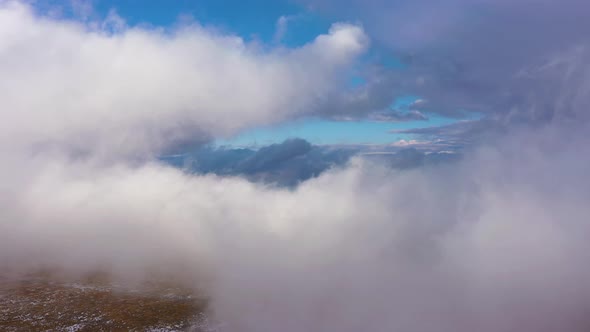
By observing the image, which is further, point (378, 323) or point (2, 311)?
point (378, 323)

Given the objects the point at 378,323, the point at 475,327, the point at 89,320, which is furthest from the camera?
the point at 475,327

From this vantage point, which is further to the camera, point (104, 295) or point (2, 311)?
point (104, 295)

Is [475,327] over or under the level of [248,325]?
under

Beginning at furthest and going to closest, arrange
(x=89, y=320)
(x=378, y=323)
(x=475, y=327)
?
1. (x=475, y=327)
2. (x=378, y=323)
3. (x=89, y=320)

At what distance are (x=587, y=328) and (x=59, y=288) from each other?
278784 millimetres

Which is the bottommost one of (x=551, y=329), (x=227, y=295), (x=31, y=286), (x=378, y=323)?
(x=551, y=329)

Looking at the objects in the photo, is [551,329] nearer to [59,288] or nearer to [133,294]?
[133,294]

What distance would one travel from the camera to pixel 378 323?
176 m

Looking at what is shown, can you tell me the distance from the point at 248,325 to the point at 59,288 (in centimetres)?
11516

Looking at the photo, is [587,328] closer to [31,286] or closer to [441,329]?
[441,329]

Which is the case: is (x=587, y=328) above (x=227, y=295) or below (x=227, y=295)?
below

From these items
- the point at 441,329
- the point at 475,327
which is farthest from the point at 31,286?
the point at 475,327

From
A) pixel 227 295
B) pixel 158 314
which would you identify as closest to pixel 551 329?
pixel 227 295

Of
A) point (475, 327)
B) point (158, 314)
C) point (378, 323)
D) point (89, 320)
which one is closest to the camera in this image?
point (89, 320)
